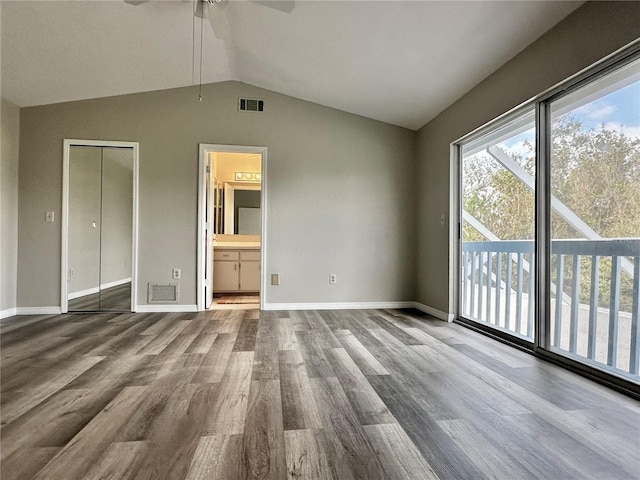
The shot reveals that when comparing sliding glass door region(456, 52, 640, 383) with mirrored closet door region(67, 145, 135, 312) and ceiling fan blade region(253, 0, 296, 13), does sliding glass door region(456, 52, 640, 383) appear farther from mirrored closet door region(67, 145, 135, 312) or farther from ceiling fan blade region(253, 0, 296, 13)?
mirrored closet door region(67, 145, 135, 312)

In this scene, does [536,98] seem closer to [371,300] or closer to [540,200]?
[540,200]

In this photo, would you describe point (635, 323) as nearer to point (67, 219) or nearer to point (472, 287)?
point (472, 287)

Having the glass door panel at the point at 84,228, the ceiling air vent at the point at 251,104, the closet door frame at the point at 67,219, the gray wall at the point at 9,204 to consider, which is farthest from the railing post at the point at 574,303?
the gray wall at the point at 9,204

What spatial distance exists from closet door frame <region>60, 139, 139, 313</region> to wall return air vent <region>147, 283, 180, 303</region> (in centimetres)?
18

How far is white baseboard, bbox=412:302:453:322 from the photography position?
11.7ft

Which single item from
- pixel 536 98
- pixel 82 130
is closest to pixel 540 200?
pixel 536 98

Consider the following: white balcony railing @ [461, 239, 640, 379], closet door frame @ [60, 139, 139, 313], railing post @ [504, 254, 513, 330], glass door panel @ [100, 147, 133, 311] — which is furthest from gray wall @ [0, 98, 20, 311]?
railing post @ [504, 254, 513, 330]

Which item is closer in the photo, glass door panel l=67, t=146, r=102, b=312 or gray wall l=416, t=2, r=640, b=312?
gray wall l=416, t=2, r=640, b=312

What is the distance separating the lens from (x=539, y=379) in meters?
1.97

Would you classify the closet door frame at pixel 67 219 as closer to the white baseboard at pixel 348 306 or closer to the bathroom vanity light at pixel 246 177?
the white baseboard at pixel 348 306

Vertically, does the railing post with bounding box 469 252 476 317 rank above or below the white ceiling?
below

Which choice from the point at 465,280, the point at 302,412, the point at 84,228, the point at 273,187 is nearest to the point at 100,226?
the point at 84,228

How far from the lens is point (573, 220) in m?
2.27

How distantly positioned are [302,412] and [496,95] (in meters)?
2.92
